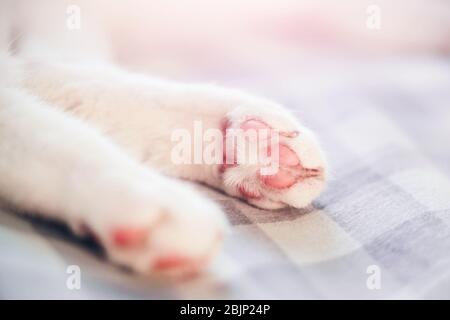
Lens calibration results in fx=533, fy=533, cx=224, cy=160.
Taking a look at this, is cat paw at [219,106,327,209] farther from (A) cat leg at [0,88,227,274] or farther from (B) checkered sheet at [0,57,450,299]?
(A) cat leg at [0,88,227,274]

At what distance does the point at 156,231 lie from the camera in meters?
0.45

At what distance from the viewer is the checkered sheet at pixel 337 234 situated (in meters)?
0.50

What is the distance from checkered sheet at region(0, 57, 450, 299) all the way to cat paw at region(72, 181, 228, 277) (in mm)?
29

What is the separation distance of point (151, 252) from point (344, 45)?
0.71m

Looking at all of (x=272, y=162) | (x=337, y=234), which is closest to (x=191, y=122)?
(x=272, y=162)

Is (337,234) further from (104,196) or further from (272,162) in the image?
(104,196)

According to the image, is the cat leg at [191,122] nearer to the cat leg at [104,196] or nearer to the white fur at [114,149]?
the white fur at [114,149]

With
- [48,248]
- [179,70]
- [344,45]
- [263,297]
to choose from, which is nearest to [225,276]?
[263,297]

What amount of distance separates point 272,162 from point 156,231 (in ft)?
0.75

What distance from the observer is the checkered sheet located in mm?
500

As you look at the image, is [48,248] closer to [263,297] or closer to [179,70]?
[263,297]

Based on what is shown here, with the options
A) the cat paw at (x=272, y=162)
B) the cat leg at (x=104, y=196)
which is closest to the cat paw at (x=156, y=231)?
the cat leg at (x=104, y=196)

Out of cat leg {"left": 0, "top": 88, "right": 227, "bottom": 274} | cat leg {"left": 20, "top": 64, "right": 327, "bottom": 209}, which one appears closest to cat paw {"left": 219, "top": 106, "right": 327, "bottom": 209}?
cat leg {"left": 20, "top": 64, "right": 327, "bottom": 209}

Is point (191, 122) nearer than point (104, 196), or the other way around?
point (104, 196)
